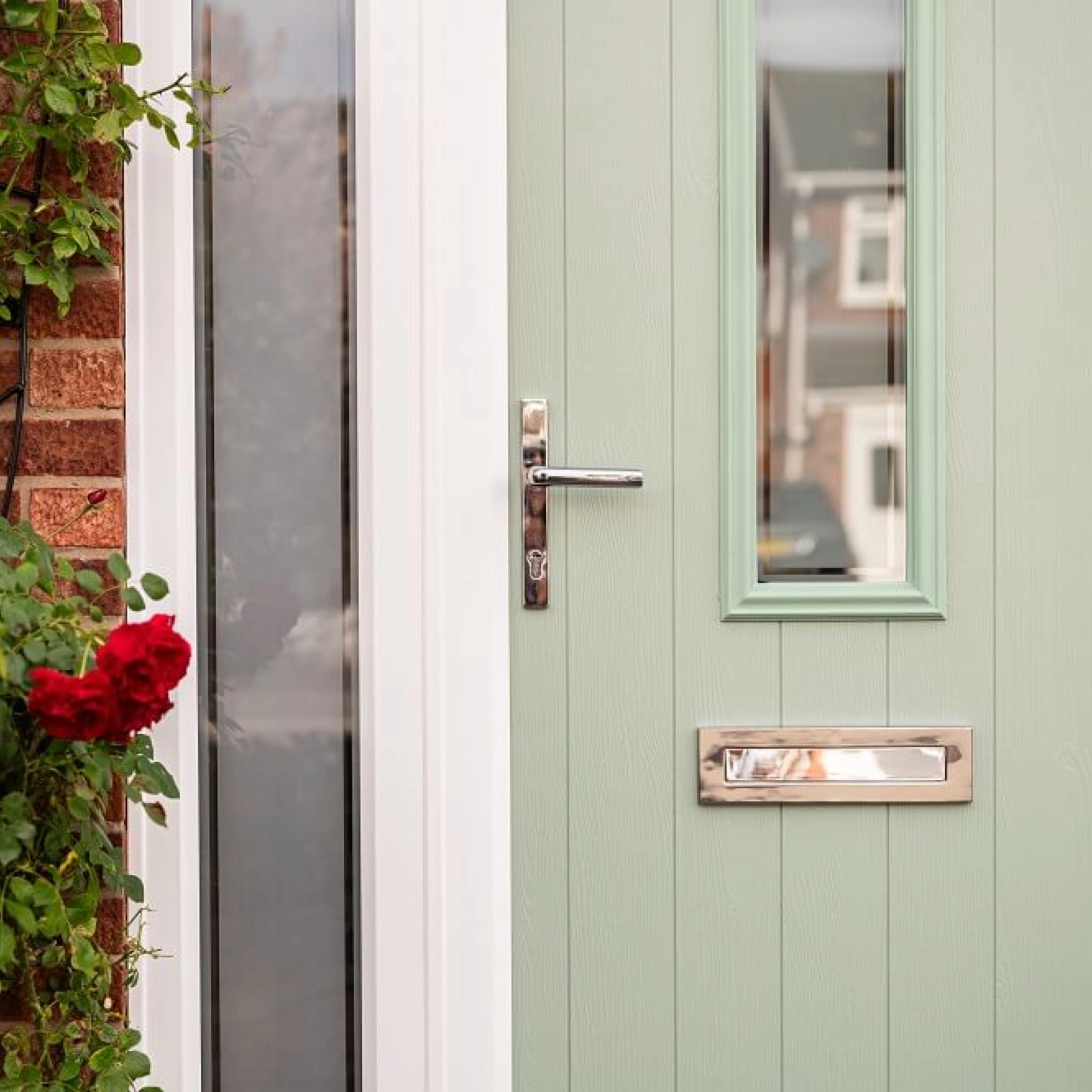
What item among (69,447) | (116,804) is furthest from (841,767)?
(69,447)

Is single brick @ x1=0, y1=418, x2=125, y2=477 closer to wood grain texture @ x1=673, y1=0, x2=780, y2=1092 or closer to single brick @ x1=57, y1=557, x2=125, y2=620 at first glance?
single brick @ x1=57, y1=557, x2=125, y2=620

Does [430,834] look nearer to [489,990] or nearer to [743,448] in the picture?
[489,990]

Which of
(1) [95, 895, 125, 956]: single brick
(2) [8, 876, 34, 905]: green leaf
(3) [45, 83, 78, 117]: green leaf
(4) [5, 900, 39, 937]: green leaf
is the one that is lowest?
(1) [95, 895, 125, 956]: single brick

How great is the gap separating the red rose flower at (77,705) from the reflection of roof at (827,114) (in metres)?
0.97

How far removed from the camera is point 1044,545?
55.4 inches

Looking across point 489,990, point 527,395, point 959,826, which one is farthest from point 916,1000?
point 527,395

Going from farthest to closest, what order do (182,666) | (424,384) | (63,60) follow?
(424,384) → (63,60) → (182,666)

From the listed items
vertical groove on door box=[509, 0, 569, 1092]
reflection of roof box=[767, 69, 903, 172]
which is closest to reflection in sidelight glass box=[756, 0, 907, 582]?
reflection of roof box=[767, 69, 903, 172]

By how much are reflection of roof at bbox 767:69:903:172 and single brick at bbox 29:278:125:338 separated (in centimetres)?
79

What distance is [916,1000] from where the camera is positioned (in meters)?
1.41

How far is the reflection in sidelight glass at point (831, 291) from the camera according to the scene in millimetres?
1390

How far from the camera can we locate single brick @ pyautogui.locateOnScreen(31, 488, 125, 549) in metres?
1.24

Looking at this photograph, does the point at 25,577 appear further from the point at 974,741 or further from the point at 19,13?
the point at 974,741

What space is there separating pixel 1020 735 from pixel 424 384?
83 cm
